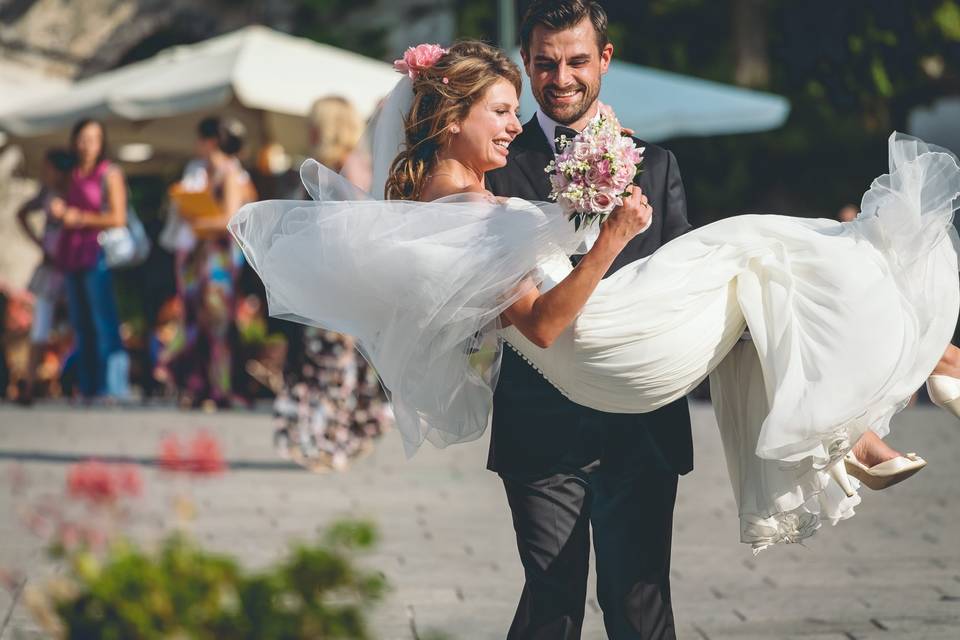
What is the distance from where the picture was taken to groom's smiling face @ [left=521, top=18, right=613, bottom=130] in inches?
151

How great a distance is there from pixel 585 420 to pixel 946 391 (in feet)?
3.21

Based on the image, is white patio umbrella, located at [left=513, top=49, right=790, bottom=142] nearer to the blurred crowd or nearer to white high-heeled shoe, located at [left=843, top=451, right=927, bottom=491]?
the blurred crowd

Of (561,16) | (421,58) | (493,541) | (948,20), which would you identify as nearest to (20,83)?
(948,20)

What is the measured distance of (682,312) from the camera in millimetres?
3580

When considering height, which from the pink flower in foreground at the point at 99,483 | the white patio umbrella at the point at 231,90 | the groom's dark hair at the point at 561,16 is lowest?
the white patio umbrella at the point at 231,90

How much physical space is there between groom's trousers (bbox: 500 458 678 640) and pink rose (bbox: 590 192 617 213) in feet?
2.42

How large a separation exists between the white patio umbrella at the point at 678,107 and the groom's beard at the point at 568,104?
383 inches

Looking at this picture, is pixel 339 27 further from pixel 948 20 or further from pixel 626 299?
pixel 626 299

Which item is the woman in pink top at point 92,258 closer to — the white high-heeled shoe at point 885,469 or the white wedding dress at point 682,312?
the white wedding dress at point 682,312

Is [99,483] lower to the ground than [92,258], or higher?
higher

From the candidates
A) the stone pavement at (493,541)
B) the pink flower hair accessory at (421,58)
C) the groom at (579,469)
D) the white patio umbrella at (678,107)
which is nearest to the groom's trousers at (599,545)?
the groom at (579,469)

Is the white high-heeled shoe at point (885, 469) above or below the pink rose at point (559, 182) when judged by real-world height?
below

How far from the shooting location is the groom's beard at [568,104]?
3.88m

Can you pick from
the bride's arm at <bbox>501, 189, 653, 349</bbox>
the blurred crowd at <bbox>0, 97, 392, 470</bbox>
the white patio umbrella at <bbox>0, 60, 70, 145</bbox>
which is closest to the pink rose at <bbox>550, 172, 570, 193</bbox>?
the bride's arm at <bbox>501, 189, 653, 349</bbox>
